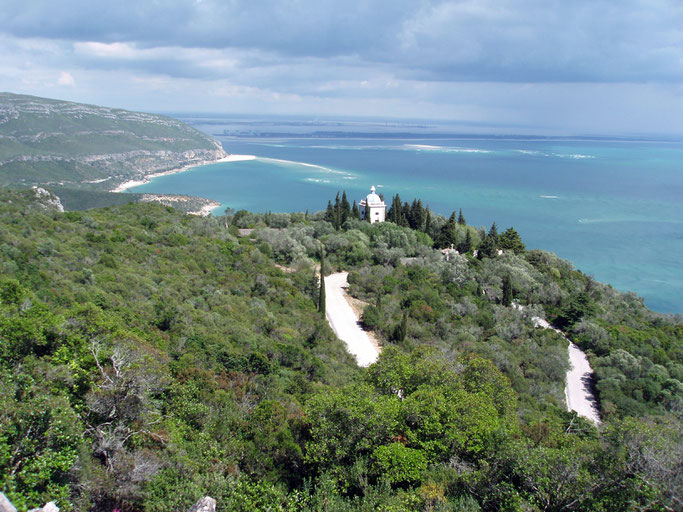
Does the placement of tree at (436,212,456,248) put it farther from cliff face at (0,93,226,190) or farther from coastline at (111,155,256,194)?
cliff face at (0,93,226,190)

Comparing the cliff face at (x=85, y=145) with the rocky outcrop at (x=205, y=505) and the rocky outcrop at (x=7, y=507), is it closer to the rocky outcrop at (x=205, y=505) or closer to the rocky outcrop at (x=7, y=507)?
the rocky outcrop at (x=7, y=507)

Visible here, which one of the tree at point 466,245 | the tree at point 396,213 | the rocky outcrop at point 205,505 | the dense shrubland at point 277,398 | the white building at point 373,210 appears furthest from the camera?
the white building at point 373,210

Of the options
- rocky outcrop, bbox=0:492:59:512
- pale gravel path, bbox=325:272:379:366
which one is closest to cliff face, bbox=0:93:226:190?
pale gravel path, bbox=325:272:379:366

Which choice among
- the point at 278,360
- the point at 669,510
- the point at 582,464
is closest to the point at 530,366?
the point at 278,360

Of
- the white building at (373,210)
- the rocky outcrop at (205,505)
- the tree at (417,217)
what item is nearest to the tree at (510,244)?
the tree at (417,217)

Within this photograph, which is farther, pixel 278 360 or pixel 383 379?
pixel 278 360

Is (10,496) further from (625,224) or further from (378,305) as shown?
(625,224)
